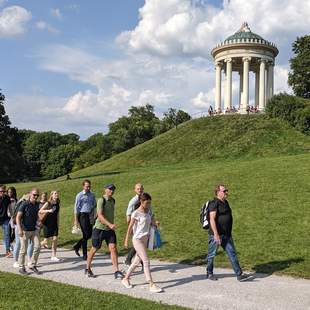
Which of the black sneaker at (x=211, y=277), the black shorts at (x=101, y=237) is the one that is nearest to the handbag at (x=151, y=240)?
the black shorts at (x=101, y=237)

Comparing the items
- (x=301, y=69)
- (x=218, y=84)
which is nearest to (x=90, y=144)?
(x=218, y=84)

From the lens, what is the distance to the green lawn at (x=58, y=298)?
24.7 ft

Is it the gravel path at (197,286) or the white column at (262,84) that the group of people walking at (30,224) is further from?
the white column at (262,84)

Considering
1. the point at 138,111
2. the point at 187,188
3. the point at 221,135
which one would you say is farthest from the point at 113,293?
the point at 138,111

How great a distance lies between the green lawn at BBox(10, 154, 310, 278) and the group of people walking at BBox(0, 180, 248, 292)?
1.63 m

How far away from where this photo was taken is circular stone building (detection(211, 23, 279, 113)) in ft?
201

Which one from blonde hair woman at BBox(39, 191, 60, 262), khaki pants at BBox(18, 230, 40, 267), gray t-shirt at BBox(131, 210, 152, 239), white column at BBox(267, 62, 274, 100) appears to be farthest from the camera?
white column at BBox(267, 62, 274, 100)

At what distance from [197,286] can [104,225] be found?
225 cm

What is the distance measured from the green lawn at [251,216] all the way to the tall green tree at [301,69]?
3141 centimetres

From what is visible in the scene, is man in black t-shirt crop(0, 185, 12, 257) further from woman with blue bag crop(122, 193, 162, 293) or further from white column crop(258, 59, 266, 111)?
white column crop(258, 59, 266, 111)

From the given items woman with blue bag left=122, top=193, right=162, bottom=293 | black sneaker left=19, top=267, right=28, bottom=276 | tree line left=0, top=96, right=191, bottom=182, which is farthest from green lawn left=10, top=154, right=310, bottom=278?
tree line left=0, top=96, right=191, bottom=182

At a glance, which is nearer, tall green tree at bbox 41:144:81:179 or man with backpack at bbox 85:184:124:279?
man with backpack at bbox 85:184:124:279

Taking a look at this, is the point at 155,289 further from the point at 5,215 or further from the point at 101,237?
the point at 5,215

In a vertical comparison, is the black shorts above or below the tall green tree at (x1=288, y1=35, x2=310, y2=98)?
below
